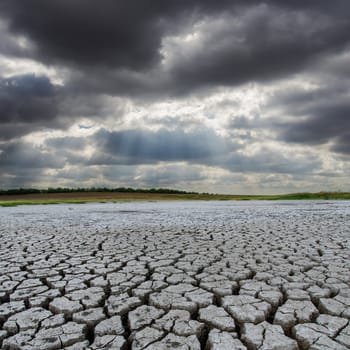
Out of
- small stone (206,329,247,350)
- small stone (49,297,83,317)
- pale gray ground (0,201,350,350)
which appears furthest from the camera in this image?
small stone (49,297,83,317)

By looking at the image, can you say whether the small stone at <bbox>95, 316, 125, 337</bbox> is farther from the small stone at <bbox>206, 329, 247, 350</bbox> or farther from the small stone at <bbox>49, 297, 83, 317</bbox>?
the small stone at <bbox>206, 329, 247, 350</bbox>

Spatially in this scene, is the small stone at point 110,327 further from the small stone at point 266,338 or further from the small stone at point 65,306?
the small stone at point 266,338

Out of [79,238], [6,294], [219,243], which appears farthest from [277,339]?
[79,238]

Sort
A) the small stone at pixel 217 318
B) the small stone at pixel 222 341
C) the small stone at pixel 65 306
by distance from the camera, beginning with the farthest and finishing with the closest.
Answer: the small stone at pixel 65 306 → the small stone at pixel 217 318 → the small stone at pixel 222 341

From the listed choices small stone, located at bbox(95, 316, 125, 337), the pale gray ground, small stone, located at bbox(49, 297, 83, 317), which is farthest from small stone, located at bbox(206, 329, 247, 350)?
small stone, located at bbox(49, 297, 83, 317)

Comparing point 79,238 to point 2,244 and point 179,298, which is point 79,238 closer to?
point 2,244

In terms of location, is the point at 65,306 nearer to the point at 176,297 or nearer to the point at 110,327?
the point at 110,327

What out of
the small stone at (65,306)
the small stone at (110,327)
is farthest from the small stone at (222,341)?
the small stone at (65,306)

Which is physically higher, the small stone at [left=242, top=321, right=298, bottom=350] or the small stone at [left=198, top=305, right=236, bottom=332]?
the small stone at [left=198, top=305, right=236, bottom=332]

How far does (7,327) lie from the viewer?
1901mm

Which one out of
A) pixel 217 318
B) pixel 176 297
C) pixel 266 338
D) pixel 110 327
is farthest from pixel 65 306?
pixel 266 338

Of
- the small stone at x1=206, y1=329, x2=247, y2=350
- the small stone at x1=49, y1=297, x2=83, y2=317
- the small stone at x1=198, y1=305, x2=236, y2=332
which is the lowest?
the small stone at x1=49, y1=297, x2=83, y2=317

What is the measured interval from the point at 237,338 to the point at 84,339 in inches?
34.9

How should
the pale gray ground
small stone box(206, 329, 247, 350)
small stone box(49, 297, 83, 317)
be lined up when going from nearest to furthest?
small stone box(206, 329, 247, 350) < the pale gray ground < small stone box(49, 297, 83, 317)
